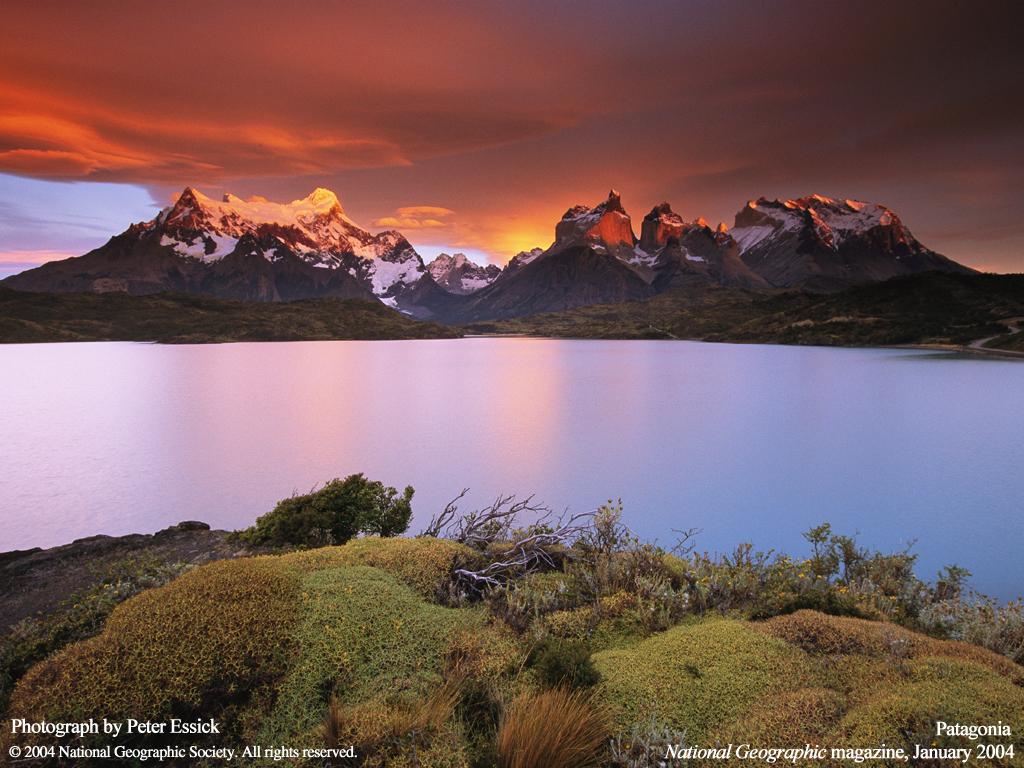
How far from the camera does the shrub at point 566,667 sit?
6.11m

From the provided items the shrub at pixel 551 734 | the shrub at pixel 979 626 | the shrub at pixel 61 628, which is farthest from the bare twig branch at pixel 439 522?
the shrub at pixel 979 626

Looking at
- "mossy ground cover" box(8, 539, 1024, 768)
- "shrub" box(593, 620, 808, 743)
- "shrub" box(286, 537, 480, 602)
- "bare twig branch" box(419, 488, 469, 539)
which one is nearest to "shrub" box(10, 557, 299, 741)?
"mossy ground cover" box(8, 539, 1024, 768)

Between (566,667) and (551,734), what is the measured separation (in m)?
1.25

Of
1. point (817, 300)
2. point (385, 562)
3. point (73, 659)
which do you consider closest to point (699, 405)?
point (385, 562)

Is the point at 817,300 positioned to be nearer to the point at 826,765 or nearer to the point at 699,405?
the point at 699,405

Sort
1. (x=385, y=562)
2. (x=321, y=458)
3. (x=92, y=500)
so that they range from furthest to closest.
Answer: (x=321, y=458) → (x=92, y=500) → (x=385, y=562)

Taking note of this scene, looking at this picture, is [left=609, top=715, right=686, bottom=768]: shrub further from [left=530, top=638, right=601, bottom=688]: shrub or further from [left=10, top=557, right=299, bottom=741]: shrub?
[left=10, top=557, right=299, bottom=741]: shrub

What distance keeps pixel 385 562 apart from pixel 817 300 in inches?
8503

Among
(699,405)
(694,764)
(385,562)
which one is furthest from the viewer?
(699,405)

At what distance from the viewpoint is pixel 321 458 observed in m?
28.4

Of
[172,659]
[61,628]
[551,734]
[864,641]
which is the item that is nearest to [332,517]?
[61,628]

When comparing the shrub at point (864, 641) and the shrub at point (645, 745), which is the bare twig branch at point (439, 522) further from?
the shrub at point (864, 641)

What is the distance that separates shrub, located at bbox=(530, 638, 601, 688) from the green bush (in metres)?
7.44

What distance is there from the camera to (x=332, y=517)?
12.8 m
